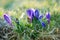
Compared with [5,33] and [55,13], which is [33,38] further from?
[55,13]

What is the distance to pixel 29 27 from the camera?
3.86 ft

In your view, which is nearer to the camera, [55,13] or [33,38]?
[33,38]

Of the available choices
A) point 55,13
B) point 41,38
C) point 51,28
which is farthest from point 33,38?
point 55,13

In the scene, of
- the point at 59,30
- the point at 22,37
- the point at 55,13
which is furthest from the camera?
the point at 55,13

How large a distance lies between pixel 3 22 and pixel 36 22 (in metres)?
0.21

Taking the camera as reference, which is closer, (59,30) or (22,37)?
(22,37)

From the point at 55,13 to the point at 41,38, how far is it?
1.29 ft

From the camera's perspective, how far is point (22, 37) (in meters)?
1.11

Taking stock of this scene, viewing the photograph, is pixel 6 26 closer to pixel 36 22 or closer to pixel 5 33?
pixel 5 33

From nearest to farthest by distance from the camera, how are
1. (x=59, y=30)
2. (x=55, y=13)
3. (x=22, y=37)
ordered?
(x=22, y=37) → (x=59, y=30) → (x=55, y=13)

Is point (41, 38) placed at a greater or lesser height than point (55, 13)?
lesser

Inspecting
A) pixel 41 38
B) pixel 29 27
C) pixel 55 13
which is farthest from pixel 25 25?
pixel 55 13

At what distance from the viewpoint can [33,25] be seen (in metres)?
1.18

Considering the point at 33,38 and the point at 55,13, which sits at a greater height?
the point at 55,13
